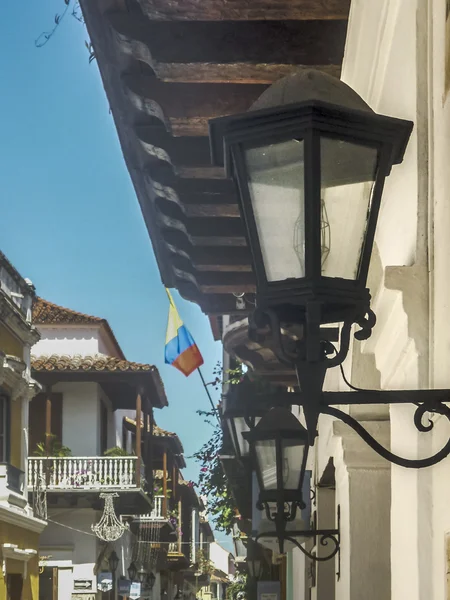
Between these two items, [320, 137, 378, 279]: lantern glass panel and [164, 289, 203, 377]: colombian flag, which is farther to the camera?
[164, 289, 203, 377]: colombian flag

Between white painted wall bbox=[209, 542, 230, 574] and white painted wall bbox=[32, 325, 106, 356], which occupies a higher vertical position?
white painted wall bbox=[32, 325, 106, 356]

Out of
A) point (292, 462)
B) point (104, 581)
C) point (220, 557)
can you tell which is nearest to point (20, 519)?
point (104, 581)

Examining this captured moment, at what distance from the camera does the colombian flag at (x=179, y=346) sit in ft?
50.4

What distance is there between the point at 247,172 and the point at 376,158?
310mm

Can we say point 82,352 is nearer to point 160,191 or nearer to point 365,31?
point 160,191

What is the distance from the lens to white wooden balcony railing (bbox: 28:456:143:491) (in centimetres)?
2525

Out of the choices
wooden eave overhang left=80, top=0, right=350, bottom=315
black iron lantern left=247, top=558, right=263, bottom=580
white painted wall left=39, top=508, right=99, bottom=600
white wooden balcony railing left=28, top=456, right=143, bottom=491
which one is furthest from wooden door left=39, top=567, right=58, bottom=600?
wooden eave overhang left=80, top=0, right=350, bottom=315

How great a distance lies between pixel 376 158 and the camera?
2635 mm

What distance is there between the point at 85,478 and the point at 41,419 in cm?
239

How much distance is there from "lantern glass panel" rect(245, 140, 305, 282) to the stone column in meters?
2.48

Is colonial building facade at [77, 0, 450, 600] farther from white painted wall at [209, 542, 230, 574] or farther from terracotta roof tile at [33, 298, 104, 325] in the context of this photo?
white painted wall at [209, 542, 230, 574]

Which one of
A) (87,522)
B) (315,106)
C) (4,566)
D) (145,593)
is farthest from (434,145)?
(145,593)

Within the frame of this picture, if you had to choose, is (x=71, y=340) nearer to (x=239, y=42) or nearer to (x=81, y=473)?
(x=81, y=473)

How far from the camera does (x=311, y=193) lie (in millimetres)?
2521
